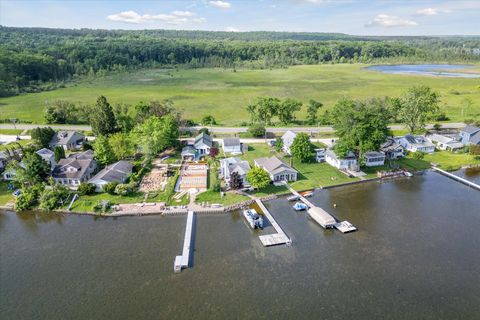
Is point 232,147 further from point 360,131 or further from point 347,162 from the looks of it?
point 360,131

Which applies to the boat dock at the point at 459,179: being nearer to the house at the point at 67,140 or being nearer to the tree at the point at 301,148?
the tree at the point at 301,148

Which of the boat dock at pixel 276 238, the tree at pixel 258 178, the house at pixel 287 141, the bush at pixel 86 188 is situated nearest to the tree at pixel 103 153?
the bush at pixel 86 188

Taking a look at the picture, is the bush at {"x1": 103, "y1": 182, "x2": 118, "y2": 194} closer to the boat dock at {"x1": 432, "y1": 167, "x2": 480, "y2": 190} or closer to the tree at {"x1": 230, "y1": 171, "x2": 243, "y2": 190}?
the tree at {"x1": 230, "y1": 171, "x2": 243, "y2": 190}

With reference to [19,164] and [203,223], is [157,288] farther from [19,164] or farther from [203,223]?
[19,164]

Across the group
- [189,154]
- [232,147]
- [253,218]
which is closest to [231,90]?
[232,147]

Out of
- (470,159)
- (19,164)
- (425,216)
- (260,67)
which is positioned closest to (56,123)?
(19,164)
